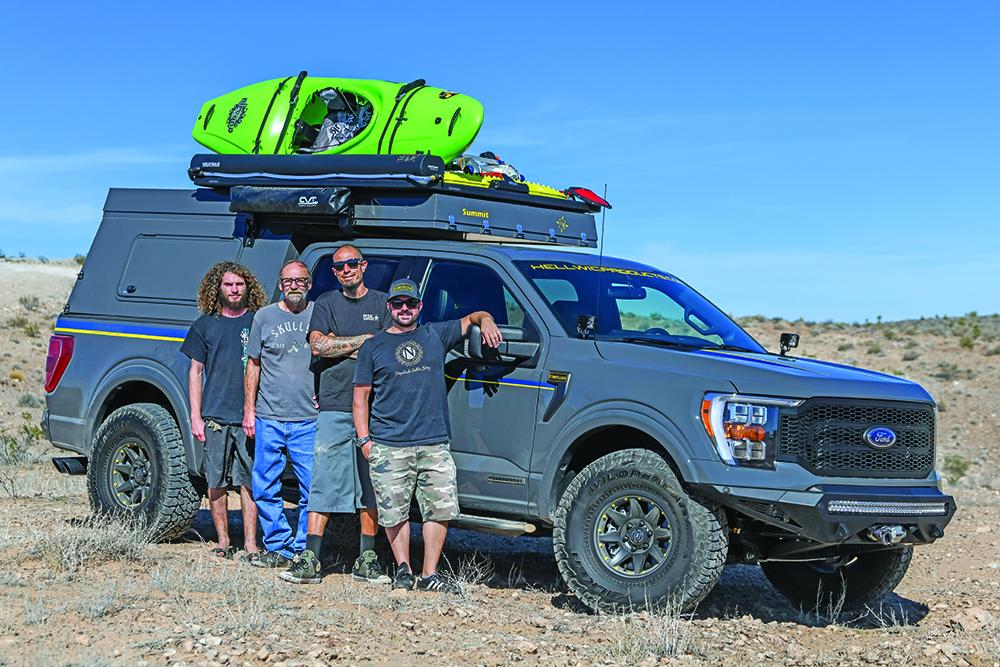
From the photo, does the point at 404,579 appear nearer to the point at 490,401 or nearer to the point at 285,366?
the point at 490,401

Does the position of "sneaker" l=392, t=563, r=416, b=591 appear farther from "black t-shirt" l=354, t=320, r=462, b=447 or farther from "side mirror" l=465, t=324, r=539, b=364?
"side mirror" l=465, t=324, r=539, b=364

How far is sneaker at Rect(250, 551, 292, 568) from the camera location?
761cm

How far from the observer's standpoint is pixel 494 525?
6.71m

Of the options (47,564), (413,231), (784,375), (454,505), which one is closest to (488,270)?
(413,231)

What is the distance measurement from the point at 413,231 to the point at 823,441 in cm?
336

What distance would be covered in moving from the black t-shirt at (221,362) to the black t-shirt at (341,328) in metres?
0.87

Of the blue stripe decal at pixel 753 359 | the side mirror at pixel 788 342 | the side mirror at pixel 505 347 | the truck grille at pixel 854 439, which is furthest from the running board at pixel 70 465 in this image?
the truck grille at pixel 854 439

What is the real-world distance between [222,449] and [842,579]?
4.34 metres

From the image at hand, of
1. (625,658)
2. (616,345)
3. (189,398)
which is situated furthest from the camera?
(189,398)

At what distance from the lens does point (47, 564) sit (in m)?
6.98

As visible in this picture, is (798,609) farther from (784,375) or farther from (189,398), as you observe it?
(189,398)

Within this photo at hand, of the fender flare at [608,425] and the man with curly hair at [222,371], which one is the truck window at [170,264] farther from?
the fender flare at [608,425]

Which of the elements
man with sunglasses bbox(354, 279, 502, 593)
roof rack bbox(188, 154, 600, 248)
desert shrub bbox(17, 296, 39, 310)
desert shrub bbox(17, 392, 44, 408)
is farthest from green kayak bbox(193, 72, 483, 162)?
desert shrub bbox(17, 296, 39, 310)

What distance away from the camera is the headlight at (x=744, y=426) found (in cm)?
589
